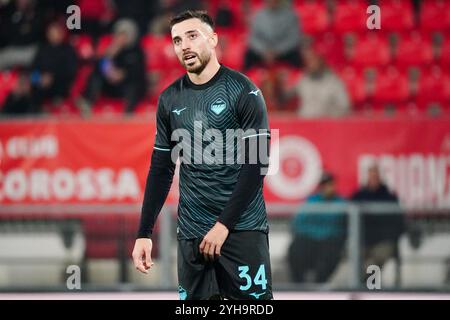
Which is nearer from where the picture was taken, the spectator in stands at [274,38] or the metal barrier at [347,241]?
the metal barrier at [347,241]

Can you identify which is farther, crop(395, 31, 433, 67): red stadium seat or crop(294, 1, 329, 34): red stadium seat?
crop(294, 1, 329, 34): red stadium seat

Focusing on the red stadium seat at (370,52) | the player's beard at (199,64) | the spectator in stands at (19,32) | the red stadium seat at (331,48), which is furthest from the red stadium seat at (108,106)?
the player's beard at (199,64)

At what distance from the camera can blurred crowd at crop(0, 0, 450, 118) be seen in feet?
44.8

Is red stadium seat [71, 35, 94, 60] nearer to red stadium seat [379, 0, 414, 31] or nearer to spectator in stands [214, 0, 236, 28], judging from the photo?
spectator in stands [214, 0, 236, 28]

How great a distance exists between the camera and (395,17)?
16.0m

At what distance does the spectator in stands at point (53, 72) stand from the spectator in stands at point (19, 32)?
2.06 ft

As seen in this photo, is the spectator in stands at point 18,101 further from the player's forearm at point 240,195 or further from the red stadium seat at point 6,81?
the player's forearm at point 240,195

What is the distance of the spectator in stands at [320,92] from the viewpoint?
43.4 feet

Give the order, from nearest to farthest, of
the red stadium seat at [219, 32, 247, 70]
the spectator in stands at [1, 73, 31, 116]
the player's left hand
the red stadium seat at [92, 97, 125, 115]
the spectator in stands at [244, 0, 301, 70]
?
the player's left hand → the spectator in stands at [1, 73, 31, 116] → the red stadium seat at [92, 97, 125, 115] → the spectator in stands at [244, 0, 301, 70] → the red stadium seat at [219, 32, 247, 70]

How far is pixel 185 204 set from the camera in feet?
18.6

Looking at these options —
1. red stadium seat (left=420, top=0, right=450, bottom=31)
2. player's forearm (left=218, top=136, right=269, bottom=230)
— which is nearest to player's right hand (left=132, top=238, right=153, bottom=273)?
player's forearm (left=218, top=136, right=269, bottom=230)

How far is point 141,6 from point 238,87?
10269 millimetres

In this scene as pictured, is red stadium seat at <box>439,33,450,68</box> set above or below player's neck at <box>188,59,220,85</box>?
above

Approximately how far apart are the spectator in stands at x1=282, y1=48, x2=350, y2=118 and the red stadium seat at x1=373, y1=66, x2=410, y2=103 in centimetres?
168
